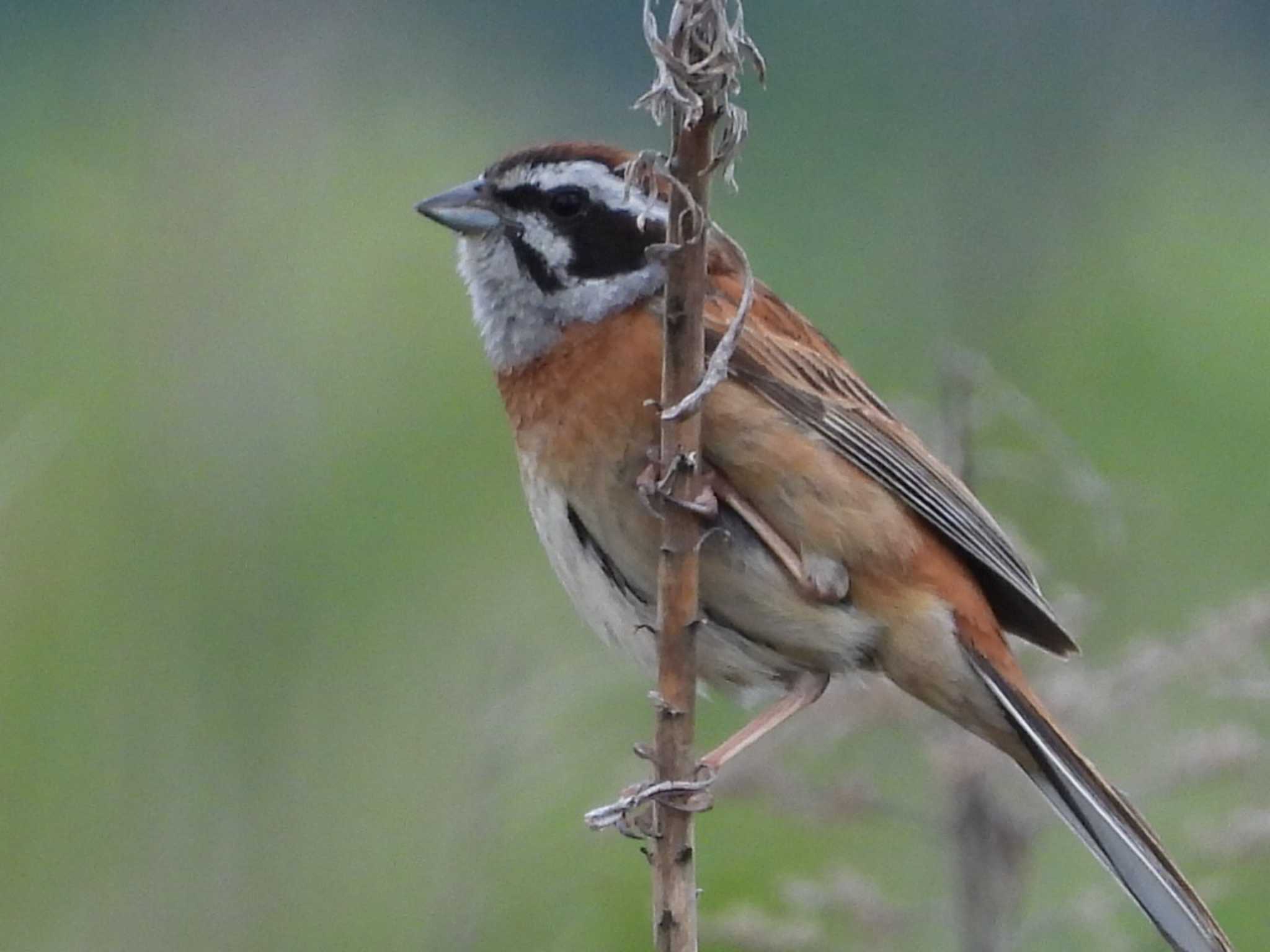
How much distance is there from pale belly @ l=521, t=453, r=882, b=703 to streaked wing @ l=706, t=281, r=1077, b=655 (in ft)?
0.85

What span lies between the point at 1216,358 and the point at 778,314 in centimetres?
473

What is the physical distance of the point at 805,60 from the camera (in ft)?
35.6

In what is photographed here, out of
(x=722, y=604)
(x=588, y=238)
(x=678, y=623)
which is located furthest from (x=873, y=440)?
(x=678, y=623)

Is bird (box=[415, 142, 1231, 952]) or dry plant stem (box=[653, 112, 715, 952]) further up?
bird (box=[415, 142, 1231, 952])

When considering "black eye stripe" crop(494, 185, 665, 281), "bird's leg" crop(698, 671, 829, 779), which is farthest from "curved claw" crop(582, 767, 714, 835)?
"black eye stripe" crop(494, 185, 665, 281)

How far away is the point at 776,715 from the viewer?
3709mm

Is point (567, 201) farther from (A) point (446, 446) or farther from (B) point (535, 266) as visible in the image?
(A) point (446, 446)

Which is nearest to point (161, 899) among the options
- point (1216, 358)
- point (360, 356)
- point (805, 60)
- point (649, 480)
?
point (649, 480)

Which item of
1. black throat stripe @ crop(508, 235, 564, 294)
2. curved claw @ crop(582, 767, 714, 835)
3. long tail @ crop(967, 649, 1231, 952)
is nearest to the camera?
curved claw @ crop(582, 767, 714, 835)

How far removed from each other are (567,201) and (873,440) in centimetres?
68

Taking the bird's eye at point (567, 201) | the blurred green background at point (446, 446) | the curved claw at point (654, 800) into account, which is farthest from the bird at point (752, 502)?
the curved claw at point (654, 800)

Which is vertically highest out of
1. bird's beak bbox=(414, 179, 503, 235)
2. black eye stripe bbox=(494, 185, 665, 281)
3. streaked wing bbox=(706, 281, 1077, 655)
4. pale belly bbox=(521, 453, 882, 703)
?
bird's beak bbox=(414, 179, 503, 235)

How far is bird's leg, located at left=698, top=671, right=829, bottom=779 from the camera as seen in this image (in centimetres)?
354

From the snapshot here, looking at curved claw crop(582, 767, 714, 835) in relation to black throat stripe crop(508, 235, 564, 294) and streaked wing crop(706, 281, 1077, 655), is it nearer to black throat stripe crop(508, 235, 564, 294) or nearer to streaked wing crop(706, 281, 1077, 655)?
streaked wing crop(706, 281, 1077, 655)
